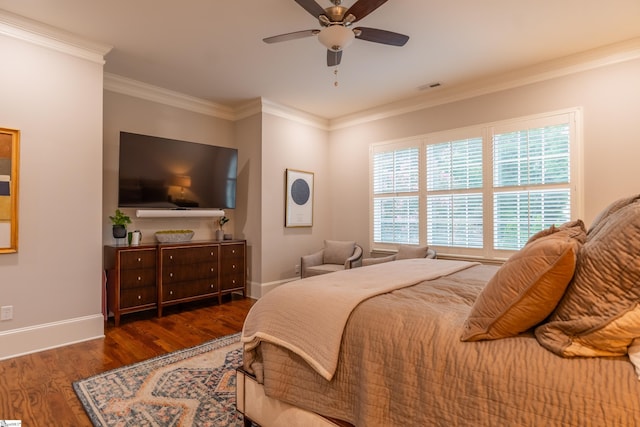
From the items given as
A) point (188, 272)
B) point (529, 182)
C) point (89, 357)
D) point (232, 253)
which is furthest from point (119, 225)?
point (529, 182)

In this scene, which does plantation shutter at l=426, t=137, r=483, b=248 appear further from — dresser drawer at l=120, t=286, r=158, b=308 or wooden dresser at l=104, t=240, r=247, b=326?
dresser drawer at l=120, t=286, r=158, b=308

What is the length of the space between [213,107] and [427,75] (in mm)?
3064

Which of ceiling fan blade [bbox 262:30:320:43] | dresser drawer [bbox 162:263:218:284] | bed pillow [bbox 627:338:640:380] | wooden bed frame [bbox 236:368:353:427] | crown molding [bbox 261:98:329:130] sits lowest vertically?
wooden bed frame [bbox 236:368:353:427]

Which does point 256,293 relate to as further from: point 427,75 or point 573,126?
point 573,126

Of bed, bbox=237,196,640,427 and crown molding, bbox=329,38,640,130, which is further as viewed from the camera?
crown molding, bbox=329,38,640,130

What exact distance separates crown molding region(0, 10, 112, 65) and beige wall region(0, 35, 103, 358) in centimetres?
4

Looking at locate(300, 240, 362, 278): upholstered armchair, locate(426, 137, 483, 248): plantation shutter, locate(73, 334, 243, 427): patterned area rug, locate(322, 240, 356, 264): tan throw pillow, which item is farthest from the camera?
locate(322, 240, 356, 264): tan throw pillow

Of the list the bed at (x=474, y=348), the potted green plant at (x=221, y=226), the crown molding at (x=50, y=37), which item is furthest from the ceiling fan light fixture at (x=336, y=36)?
the potted green plant at (x=221, y=226)

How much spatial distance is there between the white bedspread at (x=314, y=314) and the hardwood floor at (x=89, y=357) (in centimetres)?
124

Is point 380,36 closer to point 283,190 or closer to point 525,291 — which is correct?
point 525,291

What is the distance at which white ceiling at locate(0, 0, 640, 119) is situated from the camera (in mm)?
2775

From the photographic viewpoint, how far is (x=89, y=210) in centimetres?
329

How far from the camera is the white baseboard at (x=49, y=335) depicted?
9.29ft

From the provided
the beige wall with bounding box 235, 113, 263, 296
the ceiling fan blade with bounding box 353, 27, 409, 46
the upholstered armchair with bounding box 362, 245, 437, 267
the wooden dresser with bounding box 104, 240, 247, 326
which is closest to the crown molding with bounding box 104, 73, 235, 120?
the beige wall with bounding box 235, 113, 263, 296
